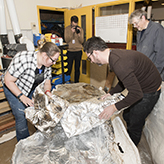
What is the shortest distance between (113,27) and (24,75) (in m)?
2.18

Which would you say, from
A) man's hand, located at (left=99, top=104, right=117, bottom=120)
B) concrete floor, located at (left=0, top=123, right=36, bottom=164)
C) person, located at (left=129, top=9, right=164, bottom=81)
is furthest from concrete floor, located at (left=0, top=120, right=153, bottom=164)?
person, located at (left=129, top=9, right=164, bottom=81)

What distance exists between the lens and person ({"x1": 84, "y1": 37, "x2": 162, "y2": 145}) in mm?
970

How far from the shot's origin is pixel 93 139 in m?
1.18

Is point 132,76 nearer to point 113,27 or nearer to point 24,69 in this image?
point 24,69

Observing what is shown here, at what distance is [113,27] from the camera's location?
2.86 metres

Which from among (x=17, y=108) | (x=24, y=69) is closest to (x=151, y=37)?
(x=24, y=69)

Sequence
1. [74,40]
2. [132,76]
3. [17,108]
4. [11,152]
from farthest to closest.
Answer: [74,40] < [11,152] < [17,108] < [132,76]

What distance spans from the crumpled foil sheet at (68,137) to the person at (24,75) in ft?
0.45

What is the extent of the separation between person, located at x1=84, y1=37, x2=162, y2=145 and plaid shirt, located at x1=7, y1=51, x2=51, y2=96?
514 millimetres

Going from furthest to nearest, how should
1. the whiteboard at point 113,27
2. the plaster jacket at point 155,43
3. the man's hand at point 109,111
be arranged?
the whiteboard at point 113,27
the plaster jacket at point 155,43
the man's hand at point 109,111

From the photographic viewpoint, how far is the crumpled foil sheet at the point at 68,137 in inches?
40.7

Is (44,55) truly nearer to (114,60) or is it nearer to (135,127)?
(114,60)

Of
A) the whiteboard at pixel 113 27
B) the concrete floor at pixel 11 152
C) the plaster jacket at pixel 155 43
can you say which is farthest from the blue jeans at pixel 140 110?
the whiteboard at pixel 113 27

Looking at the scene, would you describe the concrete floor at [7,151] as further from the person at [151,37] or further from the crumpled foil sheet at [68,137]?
the person at [151,37]
